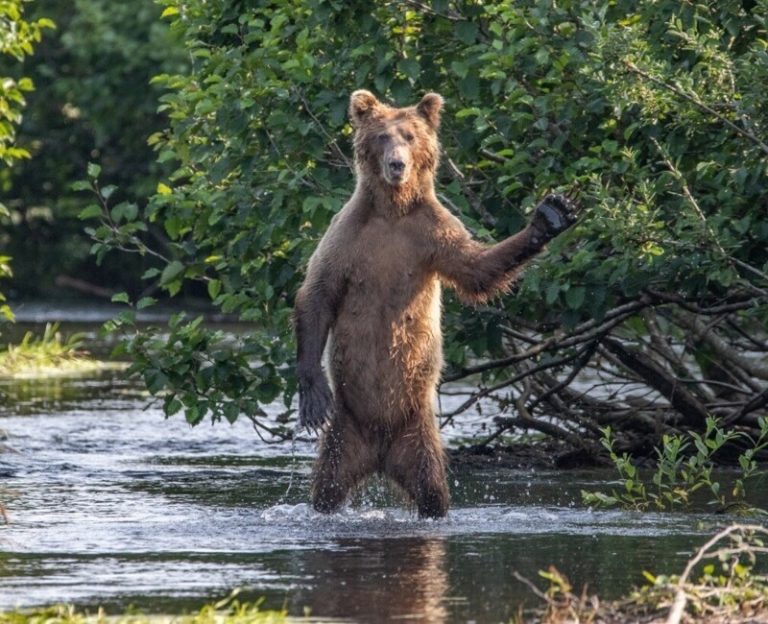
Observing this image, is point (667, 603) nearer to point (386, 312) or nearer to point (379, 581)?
point (379, 581)

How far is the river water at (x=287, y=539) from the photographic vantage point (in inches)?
222

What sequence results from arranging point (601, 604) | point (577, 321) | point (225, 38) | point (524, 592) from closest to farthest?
1. point (601, 604)
2. point (524, 592)
3. point (577, 321)
4. point (225, 38)

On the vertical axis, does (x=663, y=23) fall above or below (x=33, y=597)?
above

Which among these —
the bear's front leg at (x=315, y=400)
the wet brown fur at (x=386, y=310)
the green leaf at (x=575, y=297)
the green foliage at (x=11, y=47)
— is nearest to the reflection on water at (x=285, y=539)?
the wet brown fur at (x=386, y=310)

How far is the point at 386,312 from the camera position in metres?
7.48

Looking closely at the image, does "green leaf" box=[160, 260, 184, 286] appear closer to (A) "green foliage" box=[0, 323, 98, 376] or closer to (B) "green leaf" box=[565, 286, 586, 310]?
(B) "green leaf" box=[565, 286, 586, 310]

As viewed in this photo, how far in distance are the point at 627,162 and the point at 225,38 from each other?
9.22 feet

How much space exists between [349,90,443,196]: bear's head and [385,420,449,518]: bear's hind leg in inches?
41.5

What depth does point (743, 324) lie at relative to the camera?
1041 centimetres

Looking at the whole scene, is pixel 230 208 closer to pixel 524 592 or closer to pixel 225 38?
pixel 225 38

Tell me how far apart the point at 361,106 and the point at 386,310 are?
3.01 ft

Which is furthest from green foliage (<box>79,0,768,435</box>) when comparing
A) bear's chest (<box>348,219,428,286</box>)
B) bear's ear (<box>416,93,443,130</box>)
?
bear's chest (<box>348,219,428,286</box>)

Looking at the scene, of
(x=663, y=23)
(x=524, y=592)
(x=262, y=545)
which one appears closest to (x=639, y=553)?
(x=524, y=592)

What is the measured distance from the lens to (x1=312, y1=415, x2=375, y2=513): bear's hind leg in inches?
290
